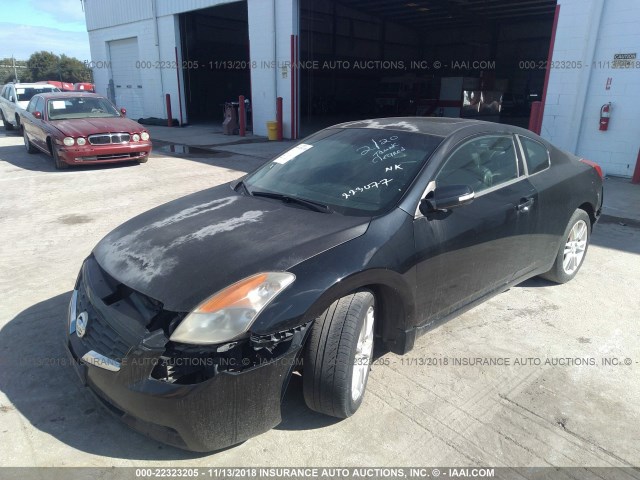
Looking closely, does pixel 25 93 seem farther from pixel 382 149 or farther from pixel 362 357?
pixel 362 357

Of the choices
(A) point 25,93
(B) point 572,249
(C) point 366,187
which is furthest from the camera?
(A) point 25,93

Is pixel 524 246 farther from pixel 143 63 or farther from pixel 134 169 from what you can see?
pixel 143 63

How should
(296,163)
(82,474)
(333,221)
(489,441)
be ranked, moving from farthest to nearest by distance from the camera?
(296,163) < (333,221) < (489,441) < (82,474)

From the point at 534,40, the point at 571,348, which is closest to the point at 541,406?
the point at 571,348

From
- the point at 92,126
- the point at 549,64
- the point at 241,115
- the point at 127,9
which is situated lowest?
the point at 241,115

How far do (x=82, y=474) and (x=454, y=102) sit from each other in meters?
20.8

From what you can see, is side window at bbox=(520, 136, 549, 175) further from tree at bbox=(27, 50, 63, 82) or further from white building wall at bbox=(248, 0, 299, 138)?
tree at bbox=(27, 50, 63, 82)

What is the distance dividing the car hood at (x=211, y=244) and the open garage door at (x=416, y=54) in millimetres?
20115

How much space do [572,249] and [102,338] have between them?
158 inches

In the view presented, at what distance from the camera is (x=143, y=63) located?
20.8 m

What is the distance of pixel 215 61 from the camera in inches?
963

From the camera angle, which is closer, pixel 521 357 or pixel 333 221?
pixel 333 221

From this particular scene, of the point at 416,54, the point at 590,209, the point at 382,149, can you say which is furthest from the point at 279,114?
the point at 416,54

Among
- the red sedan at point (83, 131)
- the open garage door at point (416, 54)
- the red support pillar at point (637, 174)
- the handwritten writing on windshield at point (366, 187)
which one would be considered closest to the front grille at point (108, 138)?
the red sedan at point (83, 131)
